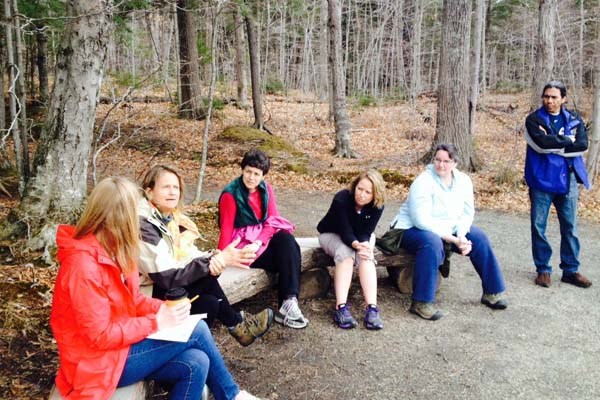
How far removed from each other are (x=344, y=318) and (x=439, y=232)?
110cm

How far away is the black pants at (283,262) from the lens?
3.74m

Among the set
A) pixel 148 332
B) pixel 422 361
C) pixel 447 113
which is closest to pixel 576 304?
pixel 422 361

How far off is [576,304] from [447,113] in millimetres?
5889

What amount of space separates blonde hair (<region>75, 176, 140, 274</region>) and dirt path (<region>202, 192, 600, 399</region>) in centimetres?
137

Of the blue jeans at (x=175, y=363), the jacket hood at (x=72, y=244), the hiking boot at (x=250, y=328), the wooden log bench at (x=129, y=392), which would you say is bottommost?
the hiking boot at (x=250, y=328)

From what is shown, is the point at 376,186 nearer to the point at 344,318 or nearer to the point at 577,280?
the point at 344,318

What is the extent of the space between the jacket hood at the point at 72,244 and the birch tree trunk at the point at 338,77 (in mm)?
10305

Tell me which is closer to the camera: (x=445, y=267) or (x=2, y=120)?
(x=445, y=267)

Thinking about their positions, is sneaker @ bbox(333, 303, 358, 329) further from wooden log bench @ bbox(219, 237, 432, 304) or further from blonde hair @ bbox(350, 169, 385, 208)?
blonde hair @ bbox(350, 169, 385, 208)

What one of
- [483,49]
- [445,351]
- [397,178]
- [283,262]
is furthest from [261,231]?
[483,49]

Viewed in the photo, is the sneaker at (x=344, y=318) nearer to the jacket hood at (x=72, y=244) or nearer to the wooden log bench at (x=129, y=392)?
the wooden log bench at (x=129, y=392)

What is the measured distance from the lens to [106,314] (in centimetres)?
206

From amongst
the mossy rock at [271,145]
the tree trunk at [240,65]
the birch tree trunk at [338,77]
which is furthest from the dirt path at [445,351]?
the tree trunk at [240,65]

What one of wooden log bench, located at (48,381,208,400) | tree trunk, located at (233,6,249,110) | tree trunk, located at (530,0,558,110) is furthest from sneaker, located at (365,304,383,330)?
tree trunk, located at (233,6,249,110)
